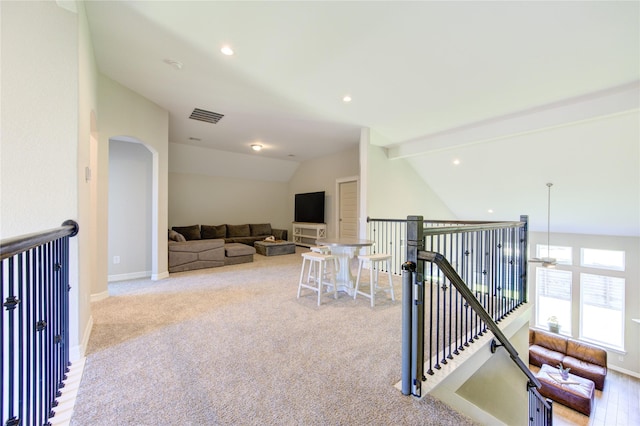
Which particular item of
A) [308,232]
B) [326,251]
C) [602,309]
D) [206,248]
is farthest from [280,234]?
[602,309]

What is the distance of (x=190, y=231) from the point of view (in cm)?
716

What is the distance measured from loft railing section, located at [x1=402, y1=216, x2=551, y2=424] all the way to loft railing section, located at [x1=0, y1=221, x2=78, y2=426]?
6.15 ft

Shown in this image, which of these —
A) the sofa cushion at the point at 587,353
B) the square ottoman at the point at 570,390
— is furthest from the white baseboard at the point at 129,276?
the sofa cushion at the point at 587,353

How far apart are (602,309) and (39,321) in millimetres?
10409

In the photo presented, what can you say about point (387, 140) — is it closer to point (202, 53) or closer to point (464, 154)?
point (464, 154)

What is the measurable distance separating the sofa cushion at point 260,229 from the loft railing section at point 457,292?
610 centimetres

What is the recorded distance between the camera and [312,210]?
27.3ft

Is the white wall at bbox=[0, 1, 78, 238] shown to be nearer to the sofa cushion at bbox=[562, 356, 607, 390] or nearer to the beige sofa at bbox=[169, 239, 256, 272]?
the beige sofa at bbox=[169, 239, 256, 272]

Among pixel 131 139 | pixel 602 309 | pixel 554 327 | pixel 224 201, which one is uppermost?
pixel 131 139

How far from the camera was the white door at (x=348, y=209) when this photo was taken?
23.7ft

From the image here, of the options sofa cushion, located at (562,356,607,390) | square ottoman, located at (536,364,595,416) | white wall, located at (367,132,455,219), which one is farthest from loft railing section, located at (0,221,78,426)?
sofa cushion, located at (562,356,607,390)

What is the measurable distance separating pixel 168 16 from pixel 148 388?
294 cm

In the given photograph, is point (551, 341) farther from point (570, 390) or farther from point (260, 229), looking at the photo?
point (260, 229)

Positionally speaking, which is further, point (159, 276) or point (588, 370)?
point (588, 370)
